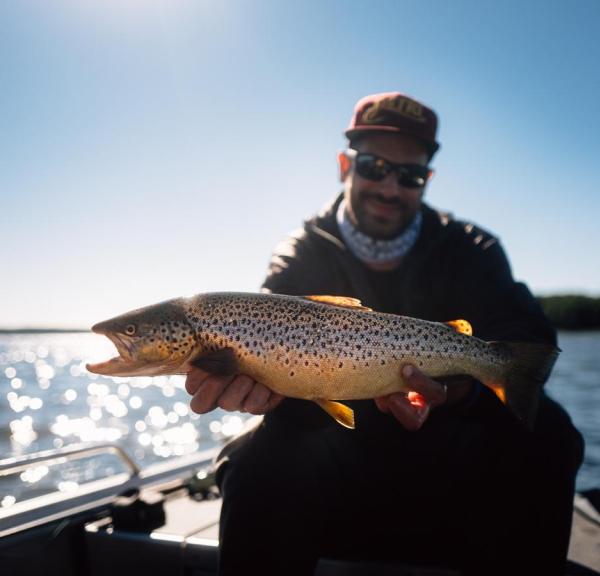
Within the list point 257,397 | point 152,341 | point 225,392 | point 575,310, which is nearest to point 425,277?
point 257,397

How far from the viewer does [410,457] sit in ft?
10.3

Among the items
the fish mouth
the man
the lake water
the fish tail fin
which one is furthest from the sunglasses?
the lake water

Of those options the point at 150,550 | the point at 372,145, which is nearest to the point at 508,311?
the point at 372,145

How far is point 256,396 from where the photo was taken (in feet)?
9.29

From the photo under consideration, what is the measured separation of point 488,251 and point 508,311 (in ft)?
2.08

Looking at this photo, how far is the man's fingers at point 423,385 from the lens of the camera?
2828 millimetres

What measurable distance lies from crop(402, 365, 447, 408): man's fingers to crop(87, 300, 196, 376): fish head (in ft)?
3.88

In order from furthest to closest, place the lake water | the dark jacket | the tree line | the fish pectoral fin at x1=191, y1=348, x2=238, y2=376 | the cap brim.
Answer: the tree line < the lake water < the cap brim < the dark jacket < the fish pectoral fin at x1=191, y1=348, x2=238, y2=376

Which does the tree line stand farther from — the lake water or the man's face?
the man's face

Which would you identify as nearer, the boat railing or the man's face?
the boat railing

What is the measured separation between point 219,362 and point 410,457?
1310mm

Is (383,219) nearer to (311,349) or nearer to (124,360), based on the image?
(311,349)

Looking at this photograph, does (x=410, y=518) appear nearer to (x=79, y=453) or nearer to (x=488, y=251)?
(x=488, y=251)

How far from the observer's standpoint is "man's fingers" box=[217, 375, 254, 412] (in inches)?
110
